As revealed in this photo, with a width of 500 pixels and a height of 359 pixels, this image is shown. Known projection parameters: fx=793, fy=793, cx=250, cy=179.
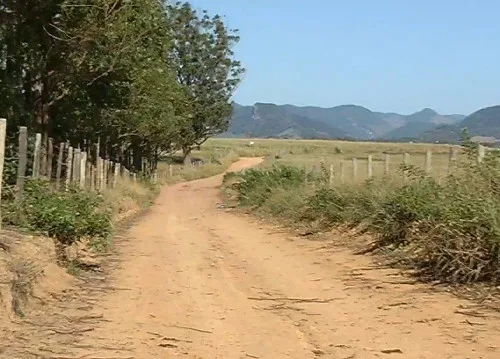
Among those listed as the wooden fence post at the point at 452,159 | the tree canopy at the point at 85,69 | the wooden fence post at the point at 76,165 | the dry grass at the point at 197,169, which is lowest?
the dry grass at the point at 197,169

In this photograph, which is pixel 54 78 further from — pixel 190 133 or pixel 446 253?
pixel 190 133

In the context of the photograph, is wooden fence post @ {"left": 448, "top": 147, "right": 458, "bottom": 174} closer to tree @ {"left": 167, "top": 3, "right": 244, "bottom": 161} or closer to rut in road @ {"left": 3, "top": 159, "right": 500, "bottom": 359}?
rut in road @ {"left": 3, "top": 159, "right": 500, "bottom": 359}

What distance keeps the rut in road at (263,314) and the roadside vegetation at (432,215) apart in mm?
625

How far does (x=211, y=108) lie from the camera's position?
62156 mm

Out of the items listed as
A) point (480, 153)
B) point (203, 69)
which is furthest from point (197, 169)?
point (480, 153)

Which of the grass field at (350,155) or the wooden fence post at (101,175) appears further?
the wooden fence post at (101,175)

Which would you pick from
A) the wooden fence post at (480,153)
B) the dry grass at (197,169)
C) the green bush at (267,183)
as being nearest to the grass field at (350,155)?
the green bush at (267,183)

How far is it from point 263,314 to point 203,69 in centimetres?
5420

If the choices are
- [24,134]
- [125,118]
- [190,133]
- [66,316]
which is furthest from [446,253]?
[190,133]

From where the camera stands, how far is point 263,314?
8922 millimetres

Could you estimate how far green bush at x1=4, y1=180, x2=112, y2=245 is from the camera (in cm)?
1160

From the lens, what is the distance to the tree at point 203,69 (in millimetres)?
61281

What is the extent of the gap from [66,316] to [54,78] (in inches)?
589

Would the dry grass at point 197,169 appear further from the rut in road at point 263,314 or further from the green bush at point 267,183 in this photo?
the rut in road at point 263,314
